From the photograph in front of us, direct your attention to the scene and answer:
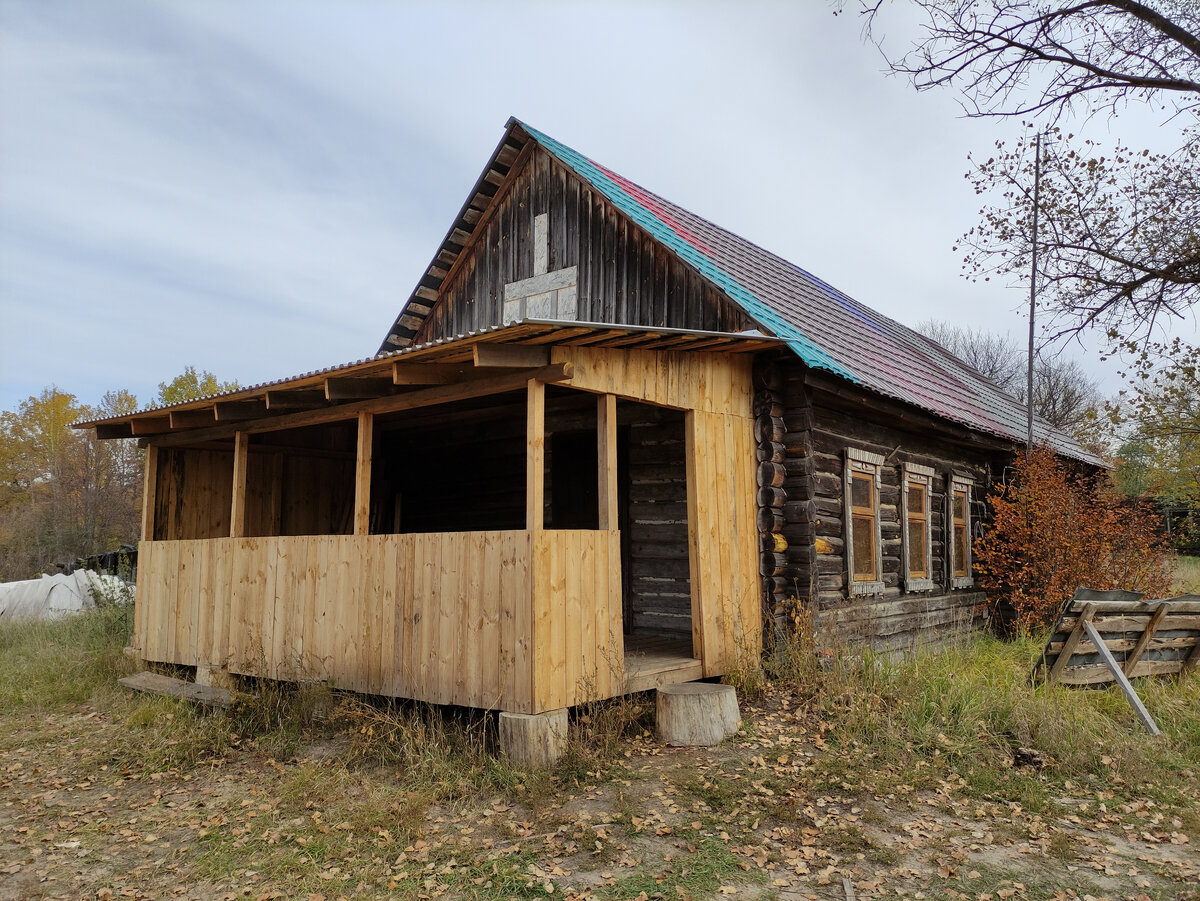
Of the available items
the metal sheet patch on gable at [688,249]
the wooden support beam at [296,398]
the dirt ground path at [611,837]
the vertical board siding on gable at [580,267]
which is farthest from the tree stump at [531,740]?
the vertical board siding on gable at [580,267]

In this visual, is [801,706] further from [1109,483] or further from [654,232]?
[1109,483]

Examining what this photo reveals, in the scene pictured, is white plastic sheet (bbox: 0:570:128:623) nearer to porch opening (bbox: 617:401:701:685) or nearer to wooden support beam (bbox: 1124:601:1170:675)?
porch opening (bbox: 617:401:701:685)

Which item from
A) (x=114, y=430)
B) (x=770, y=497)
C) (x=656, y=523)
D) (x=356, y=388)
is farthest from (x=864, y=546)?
(x=114, y=430)

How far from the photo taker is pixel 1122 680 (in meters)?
7.73

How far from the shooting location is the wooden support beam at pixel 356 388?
25.3 feet

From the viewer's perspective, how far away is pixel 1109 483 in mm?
18094

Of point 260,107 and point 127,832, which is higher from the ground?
point 260,107

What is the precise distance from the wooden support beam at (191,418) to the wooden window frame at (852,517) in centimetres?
745

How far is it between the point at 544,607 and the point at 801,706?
9.47ft

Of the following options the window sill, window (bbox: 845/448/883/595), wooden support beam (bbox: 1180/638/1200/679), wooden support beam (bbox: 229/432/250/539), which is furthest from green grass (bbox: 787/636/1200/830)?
wooden support beam (bbox: 229/432/250/539)

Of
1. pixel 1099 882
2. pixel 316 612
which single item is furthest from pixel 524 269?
pixel 1099 882

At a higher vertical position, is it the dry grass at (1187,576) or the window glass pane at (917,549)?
the window glass pane at (917,549)

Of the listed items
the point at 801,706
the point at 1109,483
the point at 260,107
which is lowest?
the point at 801,706

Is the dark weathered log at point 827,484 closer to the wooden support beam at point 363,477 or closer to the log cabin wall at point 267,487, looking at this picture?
the wooden support beam at point 363,477
